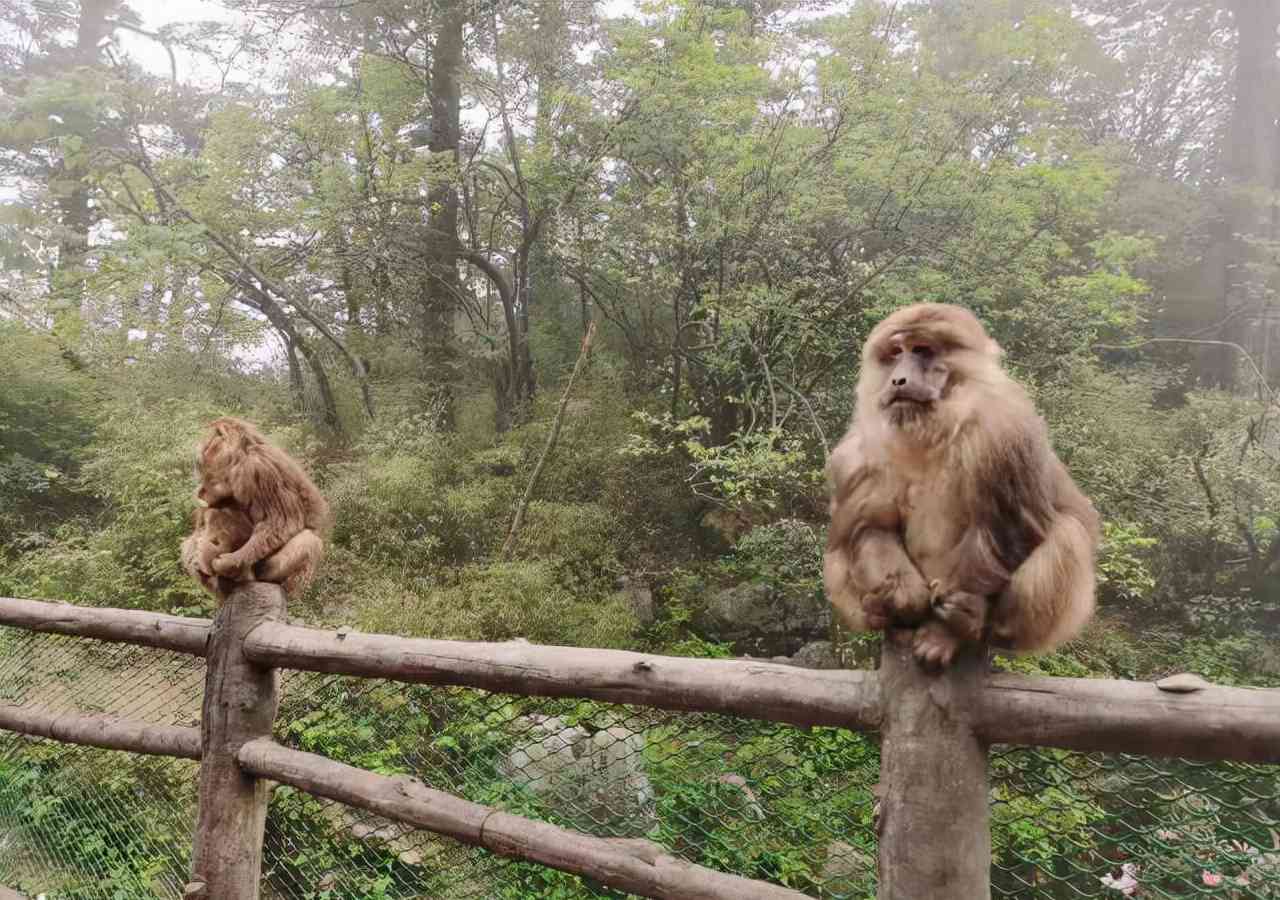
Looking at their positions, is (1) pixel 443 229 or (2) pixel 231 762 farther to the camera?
(1) pixel 443 229

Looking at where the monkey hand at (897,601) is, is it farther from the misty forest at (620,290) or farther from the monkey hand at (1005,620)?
the misty forest at (620,290)

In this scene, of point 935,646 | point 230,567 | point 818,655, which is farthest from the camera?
point 818,655

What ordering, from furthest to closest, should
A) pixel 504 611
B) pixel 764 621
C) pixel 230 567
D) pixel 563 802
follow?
pixel 764 621
pixel 504 611
pixel 563 802
pixel 230 567

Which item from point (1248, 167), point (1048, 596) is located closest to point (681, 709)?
point (1048, 596)

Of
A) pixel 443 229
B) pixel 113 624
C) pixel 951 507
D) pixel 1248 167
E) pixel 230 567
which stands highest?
pixel 1248 167

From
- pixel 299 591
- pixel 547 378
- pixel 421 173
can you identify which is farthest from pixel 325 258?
pixel 299 591

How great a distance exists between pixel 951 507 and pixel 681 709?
0.65 m

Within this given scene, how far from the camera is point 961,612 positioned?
1.30m

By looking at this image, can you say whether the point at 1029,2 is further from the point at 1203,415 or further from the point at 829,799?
the point at 829,799

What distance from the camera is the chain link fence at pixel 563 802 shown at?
1.59 m

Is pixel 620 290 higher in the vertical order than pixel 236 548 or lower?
higher

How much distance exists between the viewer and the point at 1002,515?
143 centimetres

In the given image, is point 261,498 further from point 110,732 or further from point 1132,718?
point 1132,718

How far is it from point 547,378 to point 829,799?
853 cm
